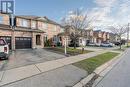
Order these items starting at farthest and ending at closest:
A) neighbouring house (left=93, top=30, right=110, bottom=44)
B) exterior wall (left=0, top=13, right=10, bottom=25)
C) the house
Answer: neighbouring house (left=93, top=30, right=110, bottom=44)
exterior wall (left=0, top=13, right=10, bottom=25)
the house

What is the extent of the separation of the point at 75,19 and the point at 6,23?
39.4 feet

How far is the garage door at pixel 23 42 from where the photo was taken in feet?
95.1

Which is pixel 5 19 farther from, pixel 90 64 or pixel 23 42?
pixel 90 64

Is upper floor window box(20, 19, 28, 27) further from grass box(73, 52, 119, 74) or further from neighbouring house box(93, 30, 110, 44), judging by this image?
neighbouring house box(93, 30, 110, 44)

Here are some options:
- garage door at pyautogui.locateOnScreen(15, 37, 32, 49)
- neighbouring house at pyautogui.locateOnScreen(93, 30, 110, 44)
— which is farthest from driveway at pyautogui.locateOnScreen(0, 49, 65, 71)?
neighbouring house at pyautogui.locateOnScreen(93, 30, 110, 44)

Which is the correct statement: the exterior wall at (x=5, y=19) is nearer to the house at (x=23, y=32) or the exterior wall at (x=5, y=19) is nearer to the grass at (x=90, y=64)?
the house at (x=23, y=32)

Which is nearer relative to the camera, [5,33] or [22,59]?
[22,59]

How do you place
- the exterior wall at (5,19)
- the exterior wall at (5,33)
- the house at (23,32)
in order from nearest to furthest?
1. the exterior wall at (5,33)
2. the house at (23,32)
3. the exterior wall at (5,19)

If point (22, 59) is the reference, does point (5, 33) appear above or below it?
above

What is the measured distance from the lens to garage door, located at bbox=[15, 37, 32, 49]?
2900 cm

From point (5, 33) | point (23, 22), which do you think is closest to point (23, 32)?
point (5, 33)

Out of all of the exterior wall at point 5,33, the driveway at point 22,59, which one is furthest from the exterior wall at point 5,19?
the driveway at point 22,59

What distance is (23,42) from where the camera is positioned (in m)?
30.1

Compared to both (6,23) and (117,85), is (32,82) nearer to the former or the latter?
(117,85)
